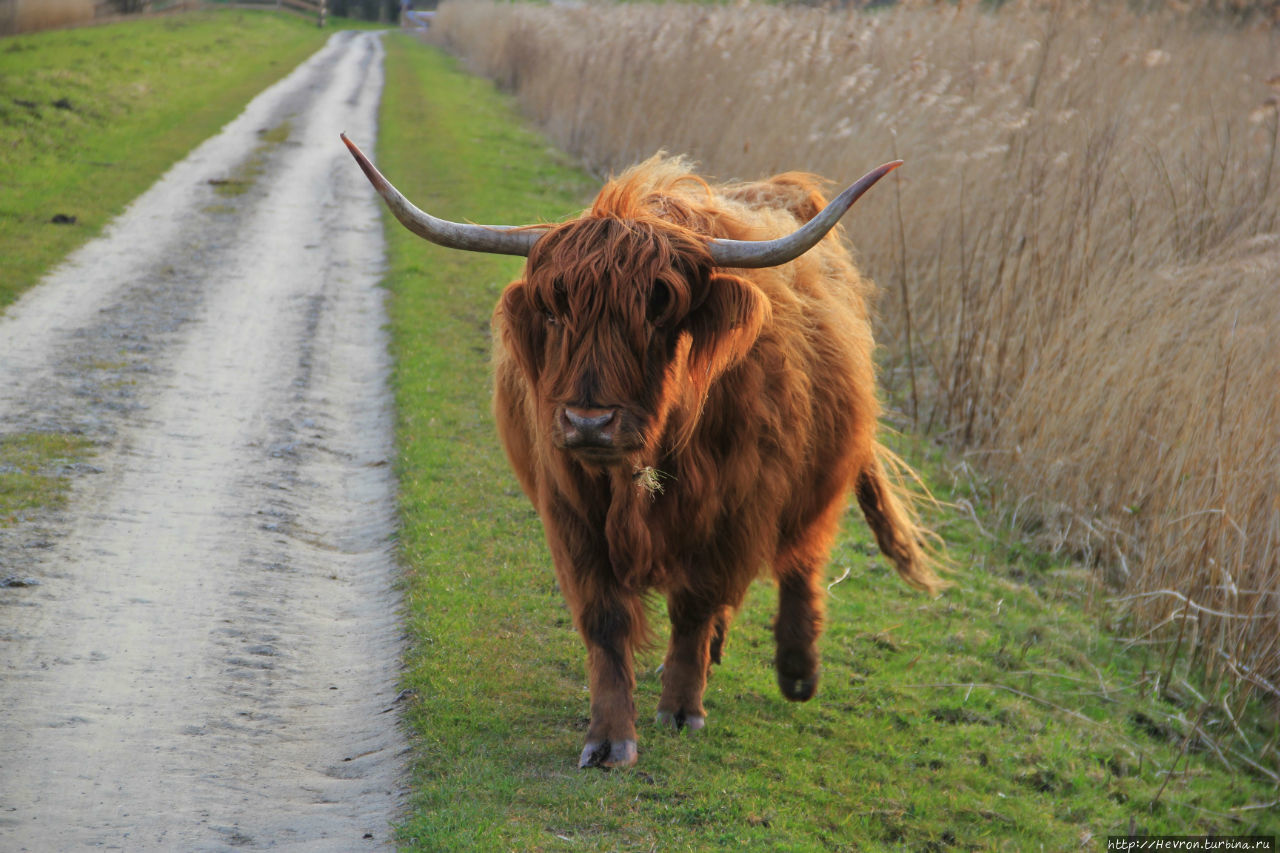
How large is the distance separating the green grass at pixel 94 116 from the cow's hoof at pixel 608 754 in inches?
312

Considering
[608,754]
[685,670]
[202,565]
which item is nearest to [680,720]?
[685,670]

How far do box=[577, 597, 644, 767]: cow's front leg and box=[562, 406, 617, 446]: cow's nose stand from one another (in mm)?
928

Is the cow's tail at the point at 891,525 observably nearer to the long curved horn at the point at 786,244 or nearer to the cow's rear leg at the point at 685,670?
the cow's rear leg at the point at 685,670

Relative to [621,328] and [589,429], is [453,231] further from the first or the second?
[589,429]

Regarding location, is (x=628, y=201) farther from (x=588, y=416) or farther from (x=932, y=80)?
(x=932, y=80)

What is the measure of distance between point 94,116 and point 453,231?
16.7 meters

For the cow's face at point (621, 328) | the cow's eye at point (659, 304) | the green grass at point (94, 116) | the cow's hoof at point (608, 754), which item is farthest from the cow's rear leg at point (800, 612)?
the green grass at point (94, 116)

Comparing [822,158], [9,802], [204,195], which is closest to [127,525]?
[9,802]

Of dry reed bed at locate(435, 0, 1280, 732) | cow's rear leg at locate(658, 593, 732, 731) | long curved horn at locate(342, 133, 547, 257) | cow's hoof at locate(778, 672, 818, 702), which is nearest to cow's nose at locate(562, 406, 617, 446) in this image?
long curved horn at locate(342, 133, 547, 257)

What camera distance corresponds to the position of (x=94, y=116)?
17719 mm

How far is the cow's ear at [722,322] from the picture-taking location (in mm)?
3680

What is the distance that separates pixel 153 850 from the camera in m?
3.43

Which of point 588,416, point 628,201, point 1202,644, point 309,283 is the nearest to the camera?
point 588,416

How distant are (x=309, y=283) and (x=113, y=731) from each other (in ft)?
25.0
